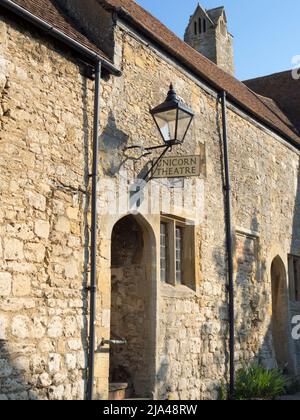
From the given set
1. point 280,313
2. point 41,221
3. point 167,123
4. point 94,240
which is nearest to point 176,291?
point 94,240

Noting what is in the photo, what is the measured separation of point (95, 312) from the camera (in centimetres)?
660

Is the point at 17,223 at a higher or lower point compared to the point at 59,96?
lower

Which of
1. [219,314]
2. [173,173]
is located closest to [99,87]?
[173,173]

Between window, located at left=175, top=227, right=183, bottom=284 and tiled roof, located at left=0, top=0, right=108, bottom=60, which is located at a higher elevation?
tiled roof, located at left=0, top=0, right=108, bottom=60

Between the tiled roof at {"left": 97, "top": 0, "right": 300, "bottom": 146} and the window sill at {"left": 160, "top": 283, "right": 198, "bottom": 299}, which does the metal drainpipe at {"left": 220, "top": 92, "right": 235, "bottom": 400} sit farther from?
the window sill at {"left": 160, "top": 283, "right": 198, "bottom": 299}

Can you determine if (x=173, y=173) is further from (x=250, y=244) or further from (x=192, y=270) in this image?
(x=250, y=244)

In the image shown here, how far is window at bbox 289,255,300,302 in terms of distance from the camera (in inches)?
502

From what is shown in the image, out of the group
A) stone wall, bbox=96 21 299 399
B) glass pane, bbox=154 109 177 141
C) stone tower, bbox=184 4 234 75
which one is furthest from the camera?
stone tower, bbox=184 4 234 75

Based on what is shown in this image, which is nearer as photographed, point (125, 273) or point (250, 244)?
point (125, 273)

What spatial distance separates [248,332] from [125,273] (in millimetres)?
3349

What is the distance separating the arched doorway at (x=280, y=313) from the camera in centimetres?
1189

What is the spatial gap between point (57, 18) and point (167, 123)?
77.5 inches

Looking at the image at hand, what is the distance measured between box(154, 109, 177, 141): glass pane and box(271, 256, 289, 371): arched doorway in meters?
5.65

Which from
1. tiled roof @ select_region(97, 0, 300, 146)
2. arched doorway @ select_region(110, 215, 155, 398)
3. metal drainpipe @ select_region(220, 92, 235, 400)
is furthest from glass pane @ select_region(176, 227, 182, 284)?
tiled roof @ select_region(97, 0, 300, 146)
